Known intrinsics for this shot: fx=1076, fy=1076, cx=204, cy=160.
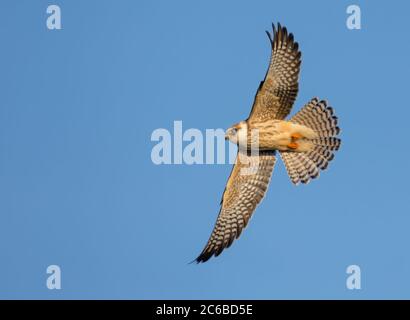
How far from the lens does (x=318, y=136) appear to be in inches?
680

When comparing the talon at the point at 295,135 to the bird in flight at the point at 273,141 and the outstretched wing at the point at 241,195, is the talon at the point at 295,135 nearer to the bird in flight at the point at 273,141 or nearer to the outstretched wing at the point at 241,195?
the bird in flight at the point at 273,141

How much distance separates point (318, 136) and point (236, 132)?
4.50 ft

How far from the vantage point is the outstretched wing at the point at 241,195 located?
17.6m

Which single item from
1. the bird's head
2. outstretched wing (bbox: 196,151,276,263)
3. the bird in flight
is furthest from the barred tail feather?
the bird's head

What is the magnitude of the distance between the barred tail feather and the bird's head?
84 cm

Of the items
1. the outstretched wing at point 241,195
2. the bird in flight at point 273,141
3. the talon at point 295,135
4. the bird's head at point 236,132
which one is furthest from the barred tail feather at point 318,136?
the bird's head at point 236,132

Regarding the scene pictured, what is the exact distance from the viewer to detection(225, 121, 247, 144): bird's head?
16.9m

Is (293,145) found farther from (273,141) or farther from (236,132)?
(236,132)

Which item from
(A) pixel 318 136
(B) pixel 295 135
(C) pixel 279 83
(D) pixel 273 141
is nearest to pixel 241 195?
(D) pixel 273 141

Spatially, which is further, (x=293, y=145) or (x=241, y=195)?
(x=241, y=195)

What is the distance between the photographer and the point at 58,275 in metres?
17.7

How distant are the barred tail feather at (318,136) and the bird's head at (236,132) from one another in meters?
0.84
